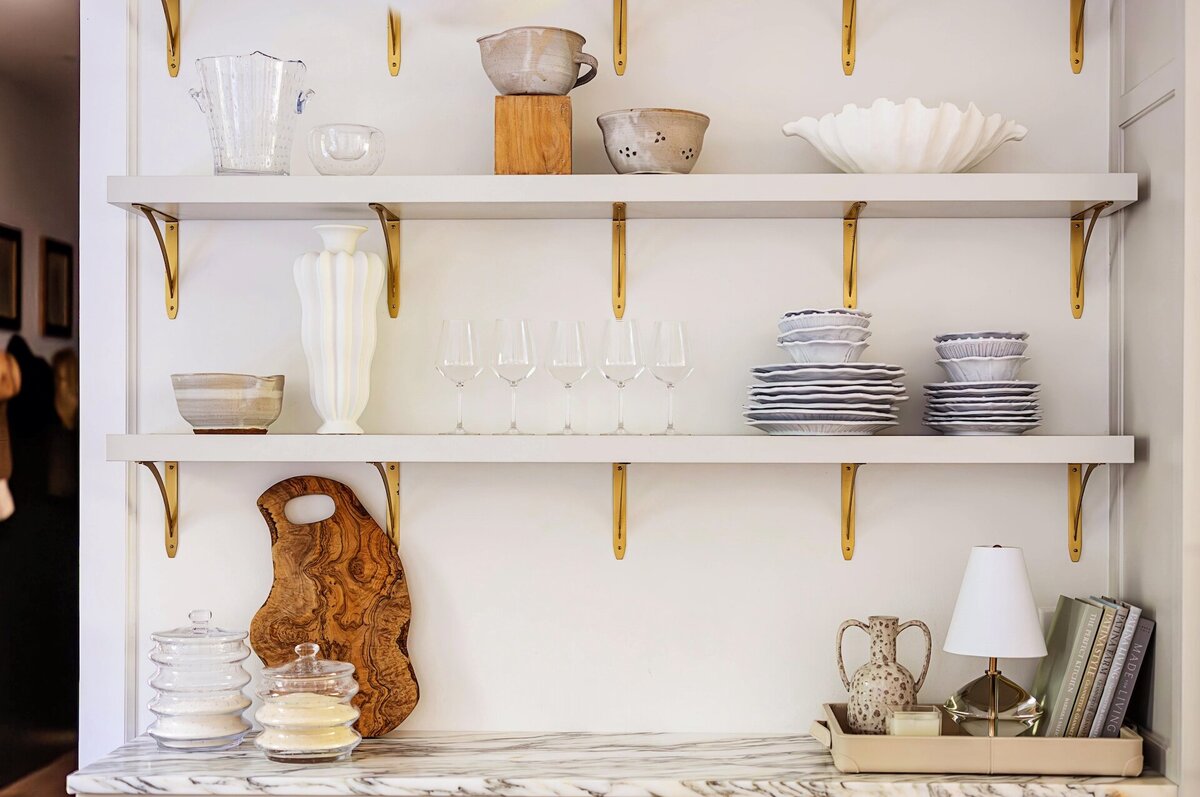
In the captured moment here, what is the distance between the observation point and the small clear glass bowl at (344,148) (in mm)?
1902

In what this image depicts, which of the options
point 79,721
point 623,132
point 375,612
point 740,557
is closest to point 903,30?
point 623,132

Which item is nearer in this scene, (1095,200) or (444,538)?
(1095,200)

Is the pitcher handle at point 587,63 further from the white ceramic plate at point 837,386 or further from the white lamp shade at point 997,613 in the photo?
the white lamp shade at point 997,613

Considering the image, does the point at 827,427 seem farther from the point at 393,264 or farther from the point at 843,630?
the point at 393,264

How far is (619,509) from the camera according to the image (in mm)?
2043

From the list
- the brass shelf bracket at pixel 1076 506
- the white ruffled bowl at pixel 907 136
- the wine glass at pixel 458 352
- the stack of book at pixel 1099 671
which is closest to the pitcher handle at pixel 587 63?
the white ruffled bowl at pixel 907 136

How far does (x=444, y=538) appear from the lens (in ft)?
6.80

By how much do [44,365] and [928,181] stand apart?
63.4 inches

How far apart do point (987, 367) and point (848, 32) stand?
68 cm

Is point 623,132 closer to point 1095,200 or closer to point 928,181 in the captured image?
point 928,181

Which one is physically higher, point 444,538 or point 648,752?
point 444,538

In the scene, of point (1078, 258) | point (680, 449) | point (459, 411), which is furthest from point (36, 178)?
point (1078, 258)

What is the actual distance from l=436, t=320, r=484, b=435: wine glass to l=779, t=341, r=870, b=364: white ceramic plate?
1.81 ft

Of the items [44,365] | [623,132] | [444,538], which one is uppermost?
[623,132]
